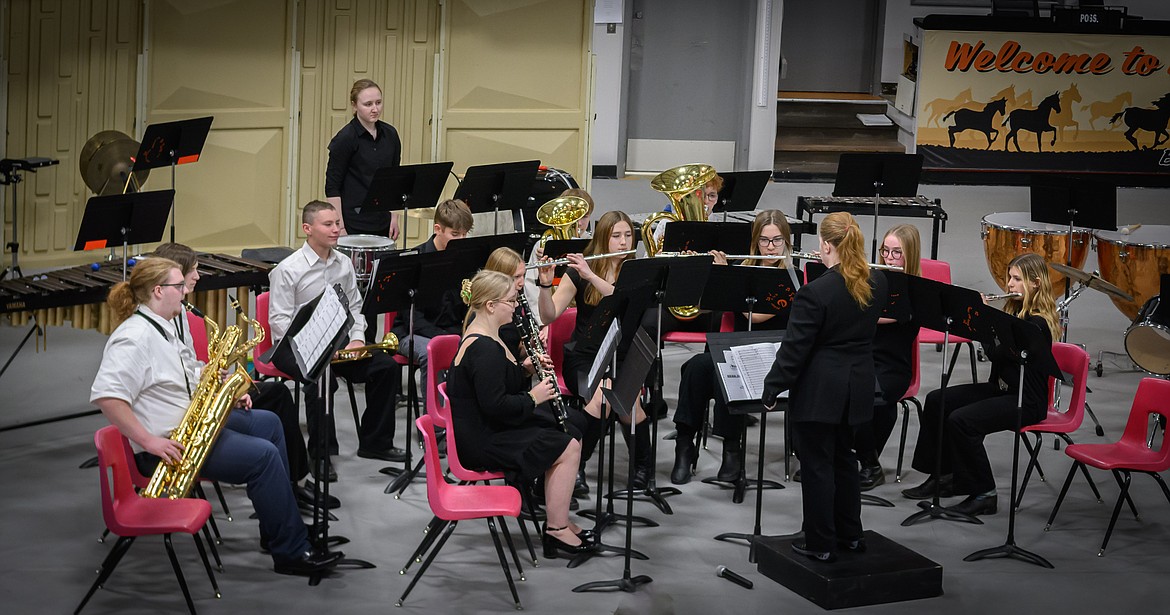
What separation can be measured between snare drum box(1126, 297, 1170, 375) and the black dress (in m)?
3.88

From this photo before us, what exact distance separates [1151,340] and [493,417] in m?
4.16

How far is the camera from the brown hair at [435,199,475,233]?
265 inches

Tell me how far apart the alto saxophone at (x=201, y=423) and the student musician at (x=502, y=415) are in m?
0.86

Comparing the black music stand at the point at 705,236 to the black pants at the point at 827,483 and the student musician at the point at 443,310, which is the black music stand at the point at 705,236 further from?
the black pants at the point at 827,483

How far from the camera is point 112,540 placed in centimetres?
543

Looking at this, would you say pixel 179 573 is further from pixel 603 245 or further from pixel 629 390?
pixel 603 245

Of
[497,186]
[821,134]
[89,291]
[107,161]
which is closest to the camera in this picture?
[89,291]

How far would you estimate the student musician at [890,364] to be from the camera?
625 cm

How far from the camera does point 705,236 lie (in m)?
6.67

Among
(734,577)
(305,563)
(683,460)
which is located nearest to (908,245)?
(683,460)

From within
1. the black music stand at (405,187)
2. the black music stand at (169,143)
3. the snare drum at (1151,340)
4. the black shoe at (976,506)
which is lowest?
the black shoe at (976,506)

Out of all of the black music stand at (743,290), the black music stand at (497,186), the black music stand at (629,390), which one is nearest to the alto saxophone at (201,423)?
the black music stand at (629,390)

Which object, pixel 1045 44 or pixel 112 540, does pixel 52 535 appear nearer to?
pixel 112 540

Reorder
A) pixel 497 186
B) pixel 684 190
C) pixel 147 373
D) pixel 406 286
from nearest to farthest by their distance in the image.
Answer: pixel 147 373 → pixel 406 286 → pixel 684 190 → pixel 497 186
